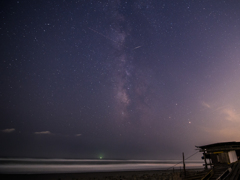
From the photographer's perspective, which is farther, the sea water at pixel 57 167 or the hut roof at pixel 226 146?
the sea water at pixel 57 167

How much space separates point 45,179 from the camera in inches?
884

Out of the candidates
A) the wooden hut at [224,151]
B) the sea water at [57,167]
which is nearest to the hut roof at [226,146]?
the wooden hut at [224,151]

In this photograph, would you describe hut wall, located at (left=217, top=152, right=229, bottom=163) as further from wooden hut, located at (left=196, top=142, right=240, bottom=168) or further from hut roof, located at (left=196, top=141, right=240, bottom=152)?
hut roof, located at (left=196, top=141, right=240, bottom=152)

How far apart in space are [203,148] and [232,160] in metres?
4.37

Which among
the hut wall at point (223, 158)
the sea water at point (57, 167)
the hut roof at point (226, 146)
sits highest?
the hut roof at point (226, 146)

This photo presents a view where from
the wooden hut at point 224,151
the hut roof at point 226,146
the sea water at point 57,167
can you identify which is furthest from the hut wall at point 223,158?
the sea water at point 57,167

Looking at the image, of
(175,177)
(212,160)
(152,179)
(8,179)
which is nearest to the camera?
(175,177)

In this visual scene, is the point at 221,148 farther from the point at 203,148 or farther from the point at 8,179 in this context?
the point at 8,179

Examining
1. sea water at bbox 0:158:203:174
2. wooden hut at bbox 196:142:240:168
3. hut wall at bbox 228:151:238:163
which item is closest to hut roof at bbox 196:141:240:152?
wooden hut at bbox 196:142:240:168

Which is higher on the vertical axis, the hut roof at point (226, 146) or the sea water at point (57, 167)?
the hut roof at point (226, 146)

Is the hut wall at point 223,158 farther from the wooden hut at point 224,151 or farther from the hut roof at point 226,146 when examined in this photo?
the hut roof at point 226,146

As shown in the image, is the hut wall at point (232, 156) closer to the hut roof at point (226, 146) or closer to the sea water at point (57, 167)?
the hut roof at point (226, 146)

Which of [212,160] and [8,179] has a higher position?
[212,160]

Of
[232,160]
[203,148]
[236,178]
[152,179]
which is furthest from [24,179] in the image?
[232,160]
